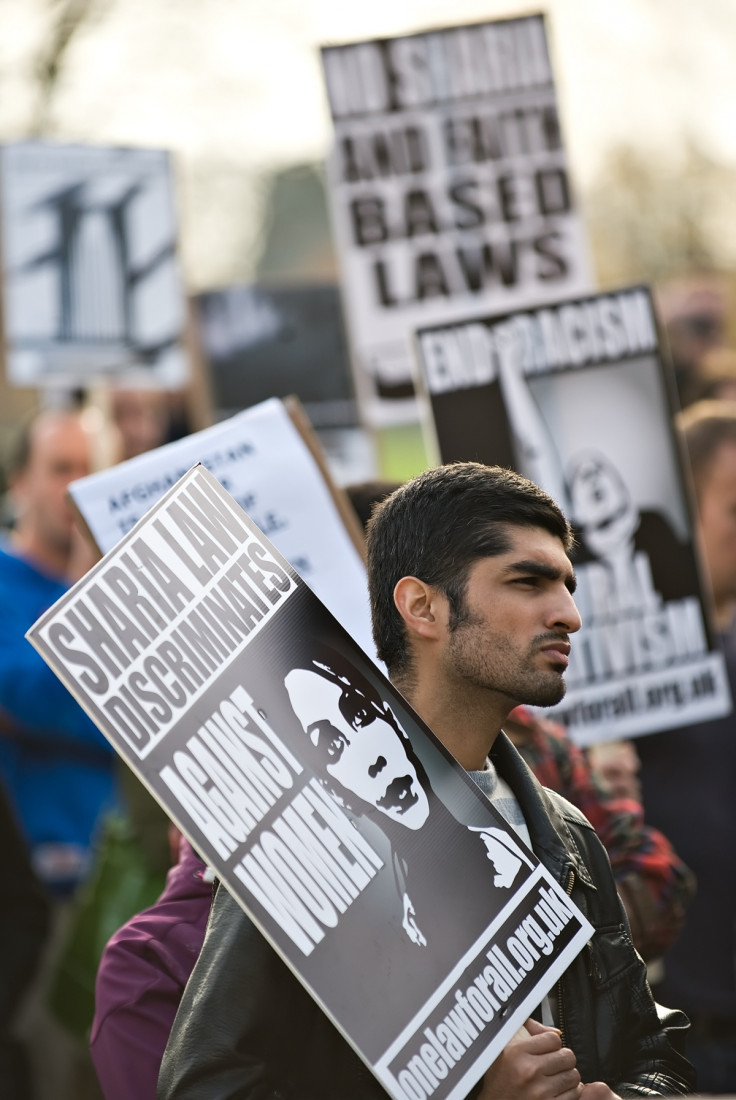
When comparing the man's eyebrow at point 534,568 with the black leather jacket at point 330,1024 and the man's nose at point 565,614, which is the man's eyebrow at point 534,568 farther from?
the black leather jacket at point 330,1024

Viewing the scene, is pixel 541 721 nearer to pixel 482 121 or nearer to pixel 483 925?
pixel 483 925

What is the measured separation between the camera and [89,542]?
3.00 metres

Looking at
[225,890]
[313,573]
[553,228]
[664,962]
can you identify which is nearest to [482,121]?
[553,228]

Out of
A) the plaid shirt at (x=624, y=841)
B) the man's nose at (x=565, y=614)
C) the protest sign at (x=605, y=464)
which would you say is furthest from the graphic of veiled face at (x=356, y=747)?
the protest sign at (x=605, y=464)

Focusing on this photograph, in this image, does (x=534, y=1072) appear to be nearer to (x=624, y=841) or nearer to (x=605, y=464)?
(x=624, y=841)

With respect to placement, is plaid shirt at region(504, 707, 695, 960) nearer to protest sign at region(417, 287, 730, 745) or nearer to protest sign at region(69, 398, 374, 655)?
protest sign at region(69, 398, 374, 655)

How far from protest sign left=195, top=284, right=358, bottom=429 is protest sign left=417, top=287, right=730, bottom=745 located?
2.07 m

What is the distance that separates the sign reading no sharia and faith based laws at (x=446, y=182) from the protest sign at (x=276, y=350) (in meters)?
1.29

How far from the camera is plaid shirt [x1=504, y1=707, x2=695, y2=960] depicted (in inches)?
106

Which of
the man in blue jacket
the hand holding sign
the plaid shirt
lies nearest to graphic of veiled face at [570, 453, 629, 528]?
the plaid shirt

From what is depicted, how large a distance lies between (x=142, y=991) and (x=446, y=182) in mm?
2942

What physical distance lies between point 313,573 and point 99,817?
1.93 meters

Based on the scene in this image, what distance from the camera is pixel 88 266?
4.98m

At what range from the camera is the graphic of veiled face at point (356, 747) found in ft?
6.18
